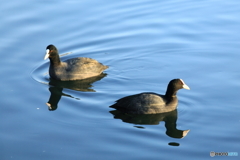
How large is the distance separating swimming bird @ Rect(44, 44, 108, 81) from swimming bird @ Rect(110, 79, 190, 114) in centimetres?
263

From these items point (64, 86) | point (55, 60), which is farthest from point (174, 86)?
point (55, 60)

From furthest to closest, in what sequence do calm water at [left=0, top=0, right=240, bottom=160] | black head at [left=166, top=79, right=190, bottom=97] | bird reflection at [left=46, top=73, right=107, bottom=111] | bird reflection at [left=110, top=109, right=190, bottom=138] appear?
bird reflection at [left=46, top=73, right=107, bottom=111], black head at [left=166, top=79, right=190, bottom=97], bird reflection at [left=110, top=109, right=190, bottom=138], calm water at [left=0, top=0, right=240, bottom=160]

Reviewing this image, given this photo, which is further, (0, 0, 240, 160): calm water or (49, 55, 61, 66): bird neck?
(49, 55, 61, 66): bird neck

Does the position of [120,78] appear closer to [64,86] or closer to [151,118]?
[64,86]

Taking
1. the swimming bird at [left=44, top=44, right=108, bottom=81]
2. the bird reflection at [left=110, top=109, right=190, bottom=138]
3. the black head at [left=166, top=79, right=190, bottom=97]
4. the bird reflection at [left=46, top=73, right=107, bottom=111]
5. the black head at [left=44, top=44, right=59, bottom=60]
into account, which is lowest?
the bird reflection at [left=110, top=109, right=190, bottom=138]

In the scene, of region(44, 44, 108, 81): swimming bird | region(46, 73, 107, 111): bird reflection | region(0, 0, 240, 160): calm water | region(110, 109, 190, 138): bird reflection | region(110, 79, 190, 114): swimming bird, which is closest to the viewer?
region(0, 0, 240, 160): calm water

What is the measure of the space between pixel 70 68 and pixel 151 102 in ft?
11.3

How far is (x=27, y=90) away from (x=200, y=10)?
755cm

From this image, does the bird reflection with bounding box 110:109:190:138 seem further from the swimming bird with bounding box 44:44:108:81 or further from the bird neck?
the bird neck

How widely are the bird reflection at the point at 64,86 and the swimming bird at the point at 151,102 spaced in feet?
5.83

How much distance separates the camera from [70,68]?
45.8 feet

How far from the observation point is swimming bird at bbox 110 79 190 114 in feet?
37.3

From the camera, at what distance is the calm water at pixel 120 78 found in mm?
10164

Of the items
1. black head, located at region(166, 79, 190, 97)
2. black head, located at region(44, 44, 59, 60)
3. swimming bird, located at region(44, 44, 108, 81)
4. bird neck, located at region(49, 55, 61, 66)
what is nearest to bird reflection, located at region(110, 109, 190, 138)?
black head, located at region(166, 79, 190, 97)
